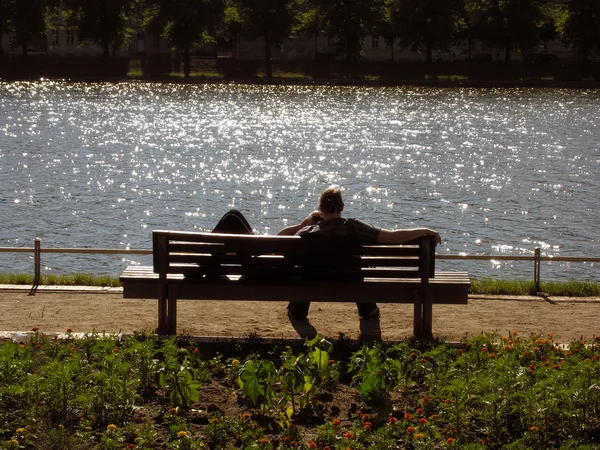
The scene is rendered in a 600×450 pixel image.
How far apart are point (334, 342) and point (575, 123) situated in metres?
55.4

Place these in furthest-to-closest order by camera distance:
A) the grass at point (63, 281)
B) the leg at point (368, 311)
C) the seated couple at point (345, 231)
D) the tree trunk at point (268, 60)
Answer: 1. the tree trunk at point (268, 60)
2. the grass at point (63, 281)
3. the leg at point (368, 311)
4. the seated couple at point (345, 231)

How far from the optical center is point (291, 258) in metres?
9.58

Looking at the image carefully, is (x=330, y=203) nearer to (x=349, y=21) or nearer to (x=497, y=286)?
(x=497, y=286)

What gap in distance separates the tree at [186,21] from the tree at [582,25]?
2797 centimetres

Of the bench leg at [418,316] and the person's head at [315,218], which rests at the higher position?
the person's head at [315,218]

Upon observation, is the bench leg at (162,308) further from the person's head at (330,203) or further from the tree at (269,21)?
the tree at (269,21)

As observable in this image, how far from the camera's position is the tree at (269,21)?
88.8 meters

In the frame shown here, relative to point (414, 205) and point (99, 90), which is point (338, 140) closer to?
point (414, 205)

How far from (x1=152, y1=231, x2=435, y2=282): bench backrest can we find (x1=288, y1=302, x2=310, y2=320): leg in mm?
938

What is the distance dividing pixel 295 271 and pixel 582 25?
84.1m

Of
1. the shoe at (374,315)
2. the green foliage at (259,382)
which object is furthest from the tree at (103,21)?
the green foliage at (259,382)

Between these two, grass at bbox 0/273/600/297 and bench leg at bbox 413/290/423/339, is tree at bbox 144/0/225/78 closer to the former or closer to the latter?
grass at bbox 0/273/600/297

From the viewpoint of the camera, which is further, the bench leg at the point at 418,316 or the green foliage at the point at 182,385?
the bench leg at the point at 418,316

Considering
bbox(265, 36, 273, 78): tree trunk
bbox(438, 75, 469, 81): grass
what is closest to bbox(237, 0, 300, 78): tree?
bbox(265, 36, 273, 78): tree trunk
